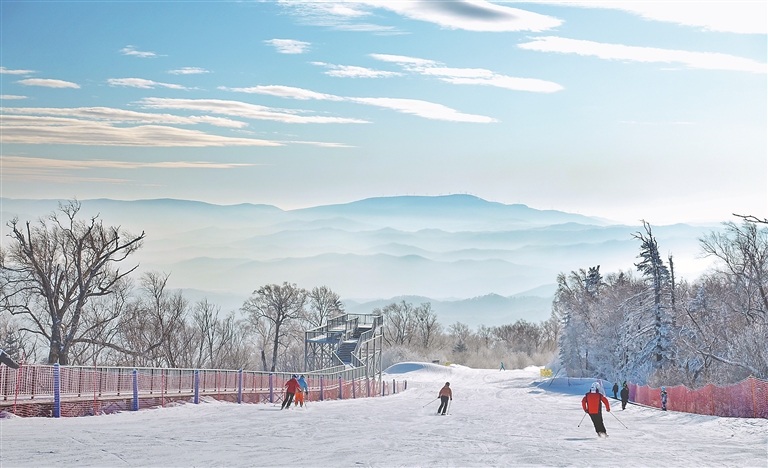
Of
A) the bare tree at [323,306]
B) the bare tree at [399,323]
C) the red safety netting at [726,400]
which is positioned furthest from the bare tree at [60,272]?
the bare tree at [399,323]

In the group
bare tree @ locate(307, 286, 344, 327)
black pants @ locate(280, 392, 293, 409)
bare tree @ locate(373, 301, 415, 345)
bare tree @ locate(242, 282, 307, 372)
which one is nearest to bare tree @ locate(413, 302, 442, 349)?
bare tree @ locate(373, 301, 415, 345)

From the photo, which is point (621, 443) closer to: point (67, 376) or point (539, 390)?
point (67, 376)

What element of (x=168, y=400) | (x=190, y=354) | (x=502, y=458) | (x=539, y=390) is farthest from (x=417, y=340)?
(x=502, y=458)

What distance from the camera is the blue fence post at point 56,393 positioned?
71.7 ft

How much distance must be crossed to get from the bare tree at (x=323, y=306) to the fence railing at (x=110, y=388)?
9103 centimetres

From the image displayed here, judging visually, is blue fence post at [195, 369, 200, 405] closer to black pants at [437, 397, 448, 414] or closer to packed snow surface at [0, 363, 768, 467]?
packed snow surface at [0, 363, 768, 467]

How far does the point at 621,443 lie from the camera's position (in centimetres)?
2056

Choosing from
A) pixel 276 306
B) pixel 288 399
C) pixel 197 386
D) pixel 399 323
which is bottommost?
pixel 288 399

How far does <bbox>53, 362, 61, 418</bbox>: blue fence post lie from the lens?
2186 centimetres

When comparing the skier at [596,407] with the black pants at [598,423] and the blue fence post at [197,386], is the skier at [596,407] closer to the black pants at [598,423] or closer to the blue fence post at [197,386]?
the black pants at [598,423]

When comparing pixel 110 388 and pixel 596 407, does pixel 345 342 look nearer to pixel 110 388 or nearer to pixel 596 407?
pixel 110 388

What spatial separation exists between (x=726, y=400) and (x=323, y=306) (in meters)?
102

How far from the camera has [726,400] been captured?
3056 centimetres

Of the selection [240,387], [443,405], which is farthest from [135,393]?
[443,405]
